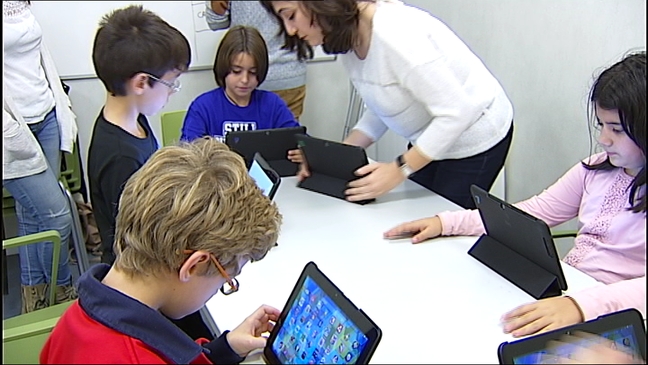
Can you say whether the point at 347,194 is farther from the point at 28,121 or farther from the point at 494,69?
the point at 28,121

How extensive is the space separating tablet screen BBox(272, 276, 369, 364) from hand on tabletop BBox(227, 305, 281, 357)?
0.12 feet

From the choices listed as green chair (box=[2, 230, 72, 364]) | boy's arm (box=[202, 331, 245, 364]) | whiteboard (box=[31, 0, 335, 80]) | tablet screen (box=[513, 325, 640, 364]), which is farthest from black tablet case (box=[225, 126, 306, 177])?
tablet screen (box=[513, 325, 640, 364])

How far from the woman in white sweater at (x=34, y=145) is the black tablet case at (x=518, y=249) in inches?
35.4

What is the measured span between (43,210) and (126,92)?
44 centimetres

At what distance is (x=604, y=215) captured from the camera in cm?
107

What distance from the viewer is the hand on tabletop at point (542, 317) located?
2.69ft

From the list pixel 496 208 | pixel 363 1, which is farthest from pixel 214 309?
pixel 363 1

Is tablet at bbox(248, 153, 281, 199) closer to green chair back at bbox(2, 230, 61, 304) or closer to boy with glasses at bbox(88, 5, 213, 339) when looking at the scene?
boy with glasses at bbox(88, 5, 213, 339)

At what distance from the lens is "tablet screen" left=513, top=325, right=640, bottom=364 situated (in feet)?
2.00

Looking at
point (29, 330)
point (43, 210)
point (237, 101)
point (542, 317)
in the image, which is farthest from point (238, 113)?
point (542, 317)

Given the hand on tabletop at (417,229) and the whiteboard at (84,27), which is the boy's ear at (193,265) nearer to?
the hand on tabletop at (417,229)

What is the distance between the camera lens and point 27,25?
1.24 metres

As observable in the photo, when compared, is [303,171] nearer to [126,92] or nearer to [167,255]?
[126,92]

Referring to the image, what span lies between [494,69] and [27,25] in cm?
102
